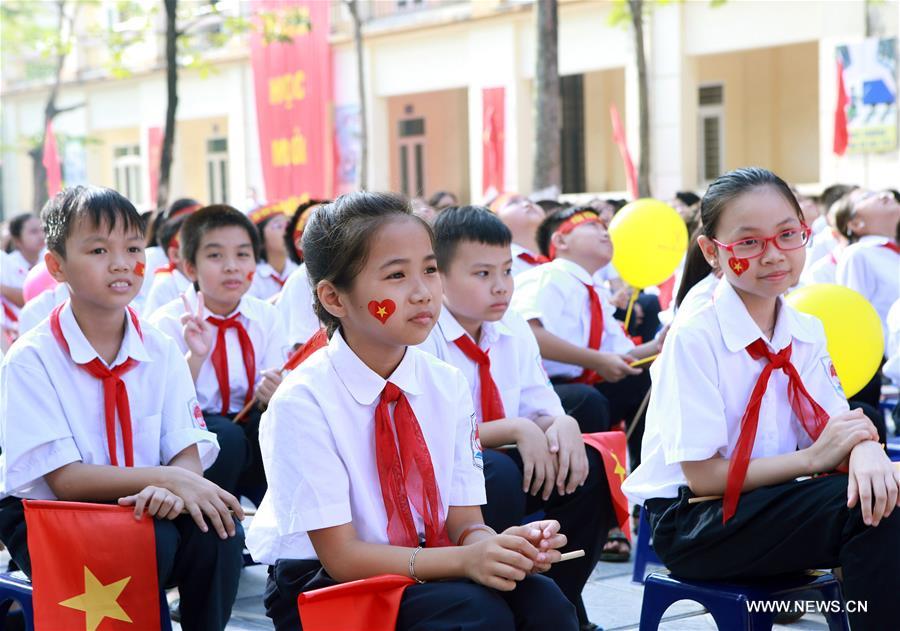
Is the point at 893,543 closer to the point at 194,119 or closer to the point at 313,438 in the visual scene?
the point at 313,438

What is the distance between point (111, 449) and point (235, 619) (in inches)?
34.3

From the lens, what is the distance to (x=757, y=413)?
102 inches

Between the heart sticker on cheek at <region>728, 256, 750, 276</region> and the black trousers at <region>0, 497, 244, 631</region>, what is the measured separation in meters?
1.31

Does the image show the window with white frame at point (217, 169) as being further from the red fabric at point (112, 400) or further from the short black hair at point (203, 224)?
the red fabric at point (112, 400)

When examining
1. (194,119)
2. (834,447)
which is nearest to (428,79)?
(194,119)

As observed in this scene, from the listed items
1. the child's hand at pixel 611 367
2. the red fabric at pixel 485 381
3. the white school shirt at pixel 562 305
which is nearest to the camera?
the red fabric at pixel 485 381

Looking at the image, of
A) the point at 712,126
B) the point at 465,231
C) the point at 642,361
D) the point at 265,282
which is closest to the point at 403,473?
the point at 465,231

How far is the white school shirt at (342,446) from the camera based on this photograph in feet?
7.25

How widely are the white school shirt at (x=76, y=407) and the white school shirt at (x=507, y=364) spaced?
2.33 ft

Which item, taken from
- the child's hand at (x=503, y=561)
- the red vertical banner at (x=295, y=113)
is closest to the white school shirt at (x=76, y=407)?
the child's hand at (x=503, y=561)

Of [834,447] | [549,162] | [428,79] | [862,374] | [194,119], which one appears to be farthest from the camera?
[194,119]

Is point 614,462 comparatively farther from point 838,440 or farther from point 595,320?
point 595,320

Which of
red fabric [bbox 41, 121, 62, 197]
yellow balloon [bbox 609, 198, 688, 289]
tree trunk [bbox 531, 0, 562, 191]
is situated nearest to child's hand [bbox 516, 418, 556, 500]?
yellow balloon [bbox 609, 198, 688, 289]

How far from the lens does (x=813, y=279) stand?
5.60 meters
